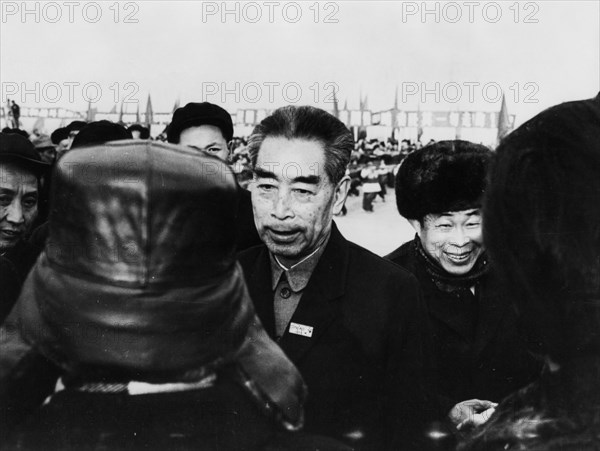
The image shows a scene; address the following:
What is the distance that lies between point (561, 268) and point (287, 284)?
0.76 m

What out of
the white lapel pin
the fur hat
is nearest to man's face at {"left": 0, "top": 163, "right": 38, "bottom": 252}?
the white lapel pin

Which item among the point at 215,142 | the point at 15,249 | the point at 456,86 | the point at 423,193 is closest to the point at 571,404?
the point at 423,193

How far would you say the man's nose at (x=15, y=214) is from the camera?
1835mm

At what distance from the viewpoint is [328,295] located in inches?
70.1

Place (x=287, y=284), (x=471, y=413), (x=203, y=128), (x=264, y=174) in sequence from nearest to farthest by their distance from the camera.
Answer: (x=264, y=174) → (x=287, y=284) → (x=471, y=413) → (x=203, y=128)

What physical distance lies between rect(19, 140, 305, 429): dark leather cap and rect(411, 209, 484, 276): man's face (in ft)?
2.08

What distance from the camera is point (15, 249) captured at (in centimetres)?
183

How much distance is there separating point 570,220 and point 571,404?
1.65ft

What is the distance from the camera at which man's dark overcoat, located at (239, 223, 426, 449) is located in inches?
68.1

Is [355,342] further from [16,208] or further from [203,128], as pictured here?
[16,208]

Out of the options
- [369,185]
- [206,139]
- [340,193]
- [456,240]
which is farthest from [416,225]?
[206,139]

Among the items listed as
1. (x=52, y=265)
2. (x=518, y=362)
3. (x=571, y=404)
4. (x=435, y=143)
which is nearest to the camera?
(x=52, y=265)

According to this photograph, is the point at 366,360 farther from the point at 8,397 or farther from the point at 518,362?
the point at 8,397

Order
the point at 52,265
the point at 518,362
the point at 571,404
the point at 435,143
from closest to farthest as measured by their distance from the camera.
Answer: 1. the point at 52,265
2. the point at 571,404
3. the point at 518,362
4. the point at 435,143
